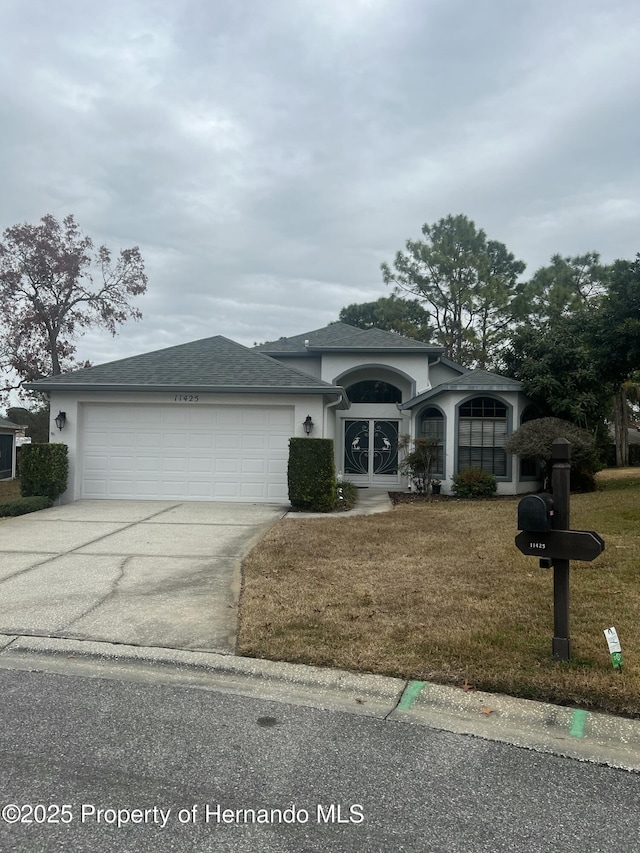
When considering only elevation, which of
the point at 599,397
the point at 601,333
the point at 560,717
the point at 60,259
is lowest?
the point at 560,717

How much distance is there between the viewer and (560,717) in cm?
322

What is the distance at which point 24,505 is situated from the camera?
1135cm

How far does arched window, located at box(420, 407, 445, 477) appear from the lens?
15.7 m

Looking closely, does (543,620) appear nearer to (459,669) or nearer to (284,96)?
(459,669)

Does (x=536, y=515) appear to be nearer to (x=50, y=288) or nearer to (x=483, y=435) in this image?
(x=483, y=435)

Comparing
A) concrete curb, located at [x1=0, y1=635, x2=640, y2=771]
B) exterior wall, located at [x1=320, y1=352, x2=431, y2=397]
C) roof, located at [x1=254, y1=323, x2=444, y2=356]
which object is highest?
roof, located at [x1=254, y1=323, x2=444, y2=356]

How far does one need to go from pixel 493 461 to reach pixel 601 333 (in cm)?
430

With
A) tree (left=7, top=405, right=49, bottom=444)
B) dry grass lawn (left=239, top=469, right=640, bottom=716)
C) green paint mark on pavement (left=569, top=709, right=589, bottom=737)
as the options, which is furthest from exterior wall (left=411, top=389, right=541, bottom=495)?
tree (left=7, top=405, right=49, bottom=444)

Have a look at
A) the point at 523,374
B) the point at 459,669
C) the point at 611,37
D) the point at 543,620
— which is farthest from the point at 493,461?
the point at 459,669

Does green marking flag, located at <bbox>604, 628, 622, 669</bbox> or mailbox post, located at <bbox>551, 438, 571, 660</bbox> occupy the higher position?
mailbox post, located at <bbox>551, 438, 571, 660</bbox>

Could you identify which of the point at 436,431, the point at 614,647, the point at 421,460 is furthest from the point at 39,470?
the point at 614,647

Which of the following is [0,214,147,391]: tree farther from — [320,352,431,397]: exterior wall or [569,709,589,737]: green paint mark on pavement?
[569,709,589,737]: green paint mark on pavement

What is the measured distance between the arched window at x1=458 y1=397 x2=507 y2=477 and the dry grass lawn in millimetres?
6297

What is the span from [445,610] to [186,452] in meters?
9.22
